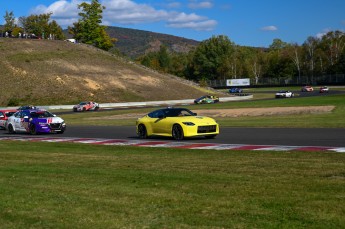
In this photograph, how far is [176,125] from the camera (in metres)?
22.2

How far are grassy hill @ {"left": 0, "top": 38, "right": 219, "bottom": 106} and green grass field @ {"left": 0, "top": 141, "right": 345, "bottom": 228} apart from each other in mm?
77459

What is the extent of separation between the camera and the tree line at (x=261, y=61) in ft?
484

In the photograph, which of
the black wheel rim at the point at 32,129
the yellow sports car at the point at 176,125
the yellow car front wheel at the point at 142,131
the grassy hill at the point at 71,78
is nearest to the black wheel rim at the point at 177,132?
the yellow sports car at the point at 176,125

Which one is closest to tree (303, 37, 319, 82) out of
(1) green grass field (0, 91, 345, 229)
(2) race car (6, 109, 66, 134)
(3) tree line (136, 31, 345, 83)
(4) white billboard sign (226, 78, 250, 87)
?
(3) tree line (136, 31, 345, 83)

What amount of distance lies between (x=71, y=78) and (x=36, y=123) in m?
74.0

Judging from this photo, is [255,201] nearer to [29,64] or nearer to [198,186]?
[198,186]

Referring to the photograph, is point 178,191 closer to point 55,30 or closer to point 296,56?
point 296,56

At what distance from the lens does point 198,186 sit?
9.57 m

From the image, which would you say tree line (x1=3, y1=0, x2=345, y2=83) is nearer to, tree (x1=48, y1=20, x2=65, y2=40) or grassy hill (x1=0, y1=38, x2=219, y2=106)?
tree (x1=48, y1=20, x2=65, y2=40)

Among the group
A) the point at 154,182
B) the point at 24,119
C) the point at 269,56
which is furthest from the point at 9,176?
the point at 269,56

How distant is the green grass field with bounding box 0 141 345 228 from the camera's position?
7.15 meters

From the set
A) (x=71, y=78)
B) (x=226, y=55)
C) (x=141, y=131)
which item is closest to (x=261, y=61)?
(x=226, y=55)

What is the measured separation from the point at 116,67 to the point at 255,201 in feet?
355

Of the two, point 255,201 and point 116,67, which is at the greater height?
point 116,67
